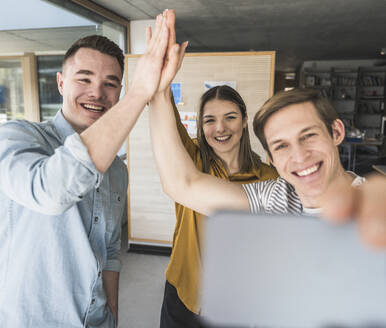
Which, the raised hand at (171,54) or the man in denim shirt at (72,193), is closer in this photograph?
the man in denim shirt at (72,193)

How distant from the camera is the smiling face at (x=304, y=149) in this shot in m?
0.90

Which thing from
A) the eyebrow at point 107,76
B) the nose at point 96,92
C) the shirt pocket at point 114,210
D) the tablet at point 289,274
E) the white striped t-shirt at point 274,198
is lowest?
the shirt pocket at point 114,210

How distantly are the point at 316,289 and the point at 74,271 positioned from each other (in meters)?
0.98

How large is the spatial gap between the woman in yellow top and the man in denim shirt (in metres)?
0.31

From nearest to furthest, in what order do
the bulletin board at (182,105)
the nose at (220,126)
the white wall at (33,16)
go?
the nose at (220,126) → the white wall at (33,16) → the bulletin board at (182,105)

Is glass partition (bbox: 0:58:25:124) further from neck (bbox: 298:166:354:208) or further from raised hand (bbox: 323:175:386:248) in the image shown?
raised hand (bbox: 323:175:386:248)

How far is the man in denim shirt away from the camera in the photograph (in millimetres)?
636

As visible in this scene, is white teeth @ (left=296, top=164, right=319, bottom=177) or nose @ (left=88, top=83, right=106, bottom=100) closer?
white teeth @ (left=296, top=164, right=319, bottom=177)

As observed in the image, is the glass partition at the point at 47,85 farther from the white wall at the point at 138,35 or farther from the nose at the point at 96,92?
the nose at the point at 96,92

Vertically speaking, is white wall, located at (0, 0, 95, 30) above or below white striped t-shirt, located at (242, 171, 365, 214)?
above

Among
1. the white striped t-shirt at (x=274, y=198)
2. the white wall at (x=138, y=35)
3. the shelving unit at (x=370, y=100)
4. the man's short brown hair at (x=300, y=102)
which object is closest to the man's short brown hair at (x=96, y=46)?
the man's short brown hair at (x=300, y=102)

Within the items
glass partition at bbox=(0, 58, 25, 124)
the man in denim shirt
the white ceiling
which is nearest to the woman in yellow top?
the man in denim shirt

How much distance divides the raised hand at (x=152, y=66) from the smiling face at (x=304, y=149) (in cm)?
43

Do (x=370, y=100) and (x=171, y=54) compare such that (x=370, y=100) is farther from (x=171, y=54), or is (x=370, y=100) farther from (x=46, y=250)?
(x=46, y=250)
